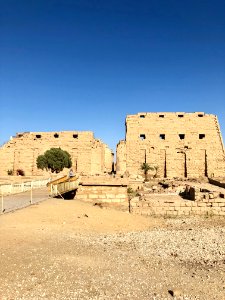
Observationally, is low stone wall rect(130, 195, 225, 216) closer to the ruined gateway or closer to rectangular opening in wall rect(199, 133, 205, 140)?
the ruined gateway

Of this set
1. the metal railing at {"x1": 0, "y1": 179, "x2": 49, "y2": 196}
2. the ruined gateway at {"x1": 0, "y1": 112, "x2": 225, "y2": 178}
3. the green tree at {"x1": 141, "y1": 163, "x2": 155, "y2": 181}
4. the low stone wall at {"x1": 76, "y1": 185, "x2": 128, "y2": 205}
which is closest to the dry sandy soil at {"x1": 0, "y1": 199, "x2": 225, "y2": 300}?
the low stone wall at {"x1": 76, "y1": 185, "x2": 128, "y2": 205}

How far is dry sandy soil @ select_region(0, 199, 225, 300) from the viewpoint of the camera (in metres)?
4.35

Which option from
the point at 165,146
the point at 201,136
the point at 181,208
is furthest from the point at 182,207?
the point at 201,136

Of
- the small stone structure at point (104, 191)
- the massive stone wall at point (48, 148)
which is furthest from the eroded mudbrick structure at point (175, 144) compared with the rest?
the small stone structure at point (104, 191)

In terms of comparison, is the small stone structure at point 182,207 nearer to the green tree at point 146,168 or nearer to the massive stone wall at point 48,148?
the green tree at point 146,168

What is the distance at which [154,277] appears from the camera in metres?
4.99

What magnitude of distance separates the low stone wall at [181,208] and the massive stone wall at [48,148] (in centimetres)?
2779

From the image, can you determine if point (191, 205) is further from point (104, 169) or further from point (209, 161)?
point (104, 169)

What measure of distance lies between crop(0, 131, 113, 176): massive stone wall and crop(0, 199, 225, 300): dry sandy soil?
30010mm

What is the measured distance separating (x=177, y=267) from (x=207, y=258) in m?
1.10

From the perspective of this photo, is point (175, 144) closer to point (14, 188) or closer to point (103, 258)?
point (14, 188)

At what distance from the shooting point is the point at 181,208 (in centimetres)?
1181

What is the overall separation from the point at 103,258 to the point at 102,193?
22.9ft

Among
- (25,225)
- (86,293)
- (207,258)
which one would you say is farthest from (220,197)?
(86,293)
